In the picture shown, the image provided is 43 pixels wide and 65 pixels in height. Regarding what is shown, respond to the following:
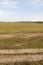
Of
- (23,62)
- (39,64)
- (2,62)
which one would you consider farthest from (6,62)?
(39,64)

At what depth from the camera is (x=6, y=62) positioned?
15.7 m

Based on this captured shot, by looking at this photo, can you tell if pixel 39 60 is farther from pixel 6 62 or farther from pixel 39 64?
pixel 6 62

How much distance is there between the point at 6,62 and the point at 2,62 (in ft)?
1.07

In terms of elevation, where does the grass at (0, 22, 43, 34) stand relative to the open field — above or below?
below

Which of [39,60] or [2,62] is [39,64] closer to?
[39,60]

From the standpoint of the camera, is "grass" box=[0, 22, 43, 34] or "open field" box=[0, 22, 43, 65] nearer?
"open field" box=[0, 22, 43, 65]

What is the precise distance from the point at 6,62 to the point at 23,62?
4.45ft

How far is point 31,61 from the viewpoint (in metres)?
15.9

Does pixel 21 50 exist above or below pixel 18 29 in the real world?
above

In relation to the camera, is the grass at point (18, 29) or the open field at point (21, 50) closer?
the open field at point (21, 50)

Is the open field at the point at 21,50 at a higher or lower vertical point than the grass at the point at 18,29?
higher

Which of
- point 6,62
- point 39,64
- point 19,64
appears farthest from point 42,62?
point 6,62

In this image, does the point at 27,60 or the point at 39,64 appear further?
the point at 27,60

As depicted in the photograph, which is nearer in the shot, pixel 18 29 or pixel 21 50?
pixel 21 50
